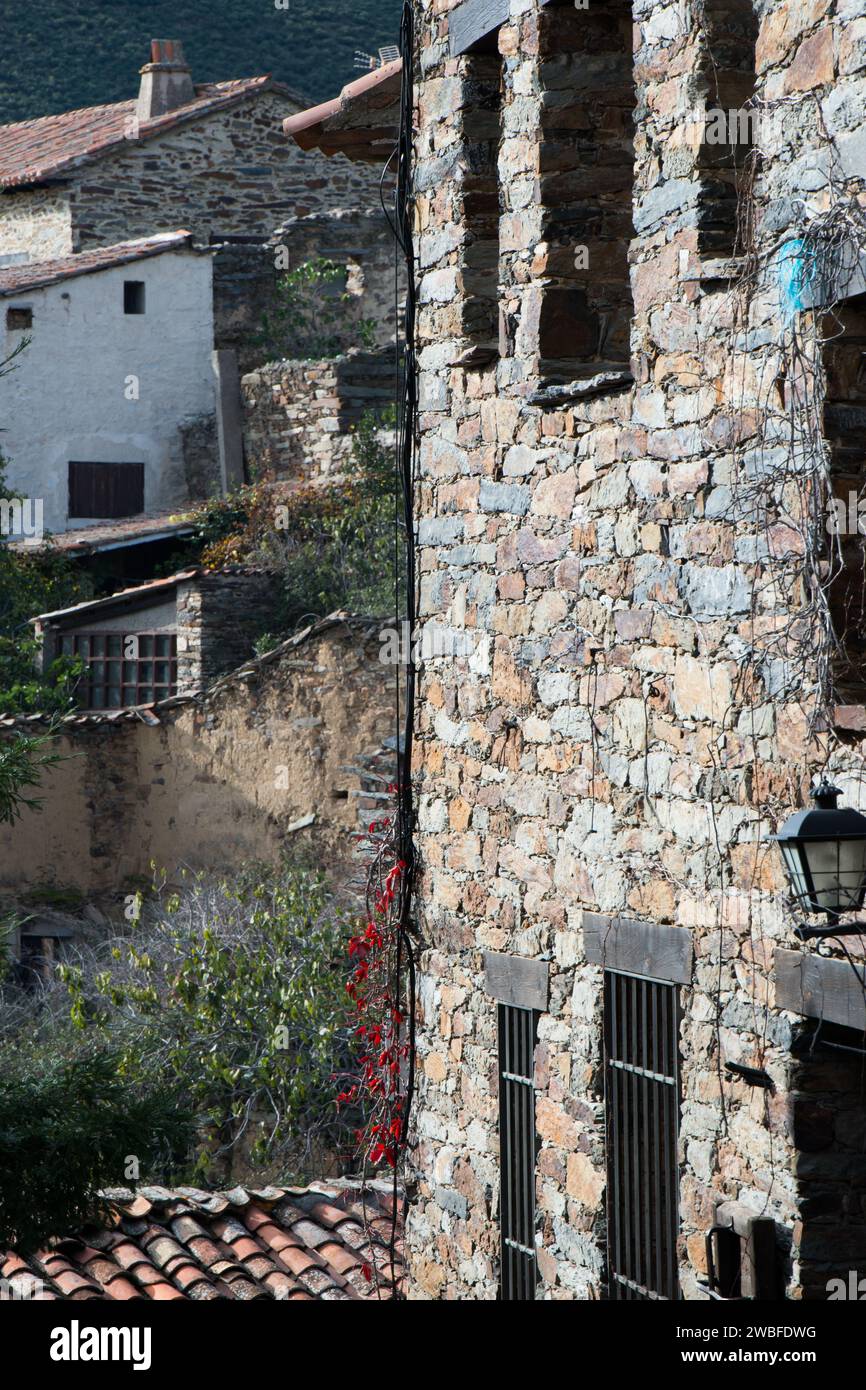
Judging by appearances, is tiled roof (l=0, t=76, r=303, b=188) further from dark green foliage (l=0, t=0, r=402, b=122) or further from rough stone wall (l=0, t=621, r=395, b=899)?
rough stone wall (l=0, t=621, r=395, b=899)

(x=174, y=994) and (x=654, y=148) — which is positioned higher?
(x=654, y=148)

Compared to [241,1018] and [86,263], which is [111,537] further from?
[241,1018]

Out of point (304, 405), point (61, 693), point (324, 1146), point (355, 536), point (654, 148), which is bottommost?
point (324, 1146)

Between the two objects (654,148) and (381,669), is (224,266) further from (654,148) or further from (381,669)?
(654,148)

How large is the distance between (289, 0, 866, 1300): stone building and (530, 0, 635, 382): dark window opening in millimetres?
11

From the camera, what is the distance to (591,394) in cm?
640

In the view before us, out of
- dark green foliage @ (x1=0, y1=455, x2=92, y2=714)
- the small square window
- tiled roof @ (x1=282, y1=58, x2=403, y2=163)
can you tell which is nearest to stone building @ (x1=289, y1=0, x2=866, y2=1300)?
tiled roof @ (x1=282, y1=58, x2=403, y2=163)

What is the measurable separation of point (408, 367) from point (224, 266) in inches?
597

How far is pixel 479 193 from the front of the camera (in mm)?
7387

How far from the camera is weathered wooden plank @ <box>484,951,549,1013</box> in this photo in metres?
6.63

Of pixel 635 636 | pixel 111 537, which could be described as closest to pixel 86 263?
pixel 111 537

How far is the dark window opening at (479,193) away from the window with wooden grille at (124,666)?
10.5 m

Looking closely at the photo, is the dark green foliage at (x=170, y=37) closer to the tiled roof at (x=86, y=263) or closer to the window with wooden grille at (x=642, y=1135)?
the tiled roof at (x=86, y=263)

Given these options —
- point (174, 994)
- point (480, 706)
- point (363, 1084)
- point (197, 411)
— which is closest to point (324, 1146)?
point (174, 994)
